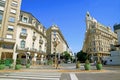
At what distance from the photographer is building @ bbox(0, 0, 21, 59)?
3606 centimetres

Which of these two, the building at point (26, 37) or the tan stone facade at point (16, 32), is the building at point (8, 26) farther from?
the building at point (26, 37)

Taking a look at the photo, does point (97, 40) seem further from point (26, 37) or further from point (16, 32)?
point (16, 32)

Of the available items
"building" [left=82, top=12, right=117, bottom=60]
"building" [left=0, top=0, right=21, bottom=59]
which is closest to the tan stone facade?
"building" [left=0, top=0, right=21, bottom=59]

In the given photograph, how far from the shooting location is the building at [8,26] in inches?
1420

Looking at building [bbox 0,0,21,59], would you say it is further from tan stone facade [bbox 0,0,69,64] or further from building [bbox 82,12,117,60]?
building [bbox 82,12,117,60]

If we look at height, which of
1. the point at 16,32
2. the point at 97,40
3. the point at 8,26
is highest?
the point at 97,40

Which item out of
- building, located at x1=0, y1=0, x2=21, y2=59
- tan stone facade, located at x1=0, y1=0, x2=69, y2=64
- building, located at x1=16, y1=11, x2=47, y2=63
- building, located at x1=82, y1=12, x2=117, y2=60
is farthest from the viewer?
building, located at x1=82, y1=12, x2=117, y2=60

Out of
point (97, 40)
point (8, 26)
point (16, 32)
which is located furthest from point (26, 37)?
point (97, 40)

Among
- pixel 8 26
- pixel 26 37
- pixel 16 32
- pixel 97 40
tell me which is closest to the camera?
pixel 8 26

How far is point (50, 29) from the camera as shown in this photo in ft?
259

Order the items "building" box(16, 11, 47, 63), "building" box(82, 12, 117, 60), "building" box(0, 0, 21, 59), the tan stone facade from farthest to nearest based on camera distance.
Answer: "building" box(82, 12, 117, 60)
"building" box(16, 11, 47, 63)
the tan stone facade
"building" box(0, 0, 21, 59)

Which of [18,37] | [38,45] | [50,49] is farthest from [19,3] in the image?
[50,49]

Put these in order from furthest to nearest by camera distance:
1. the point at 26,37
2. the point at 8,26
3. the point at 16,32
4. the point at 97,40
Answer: the point at 97,40
the point at 26,37
the point at 16,32
the point at 8,26

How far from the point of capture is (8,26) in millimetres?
37281
